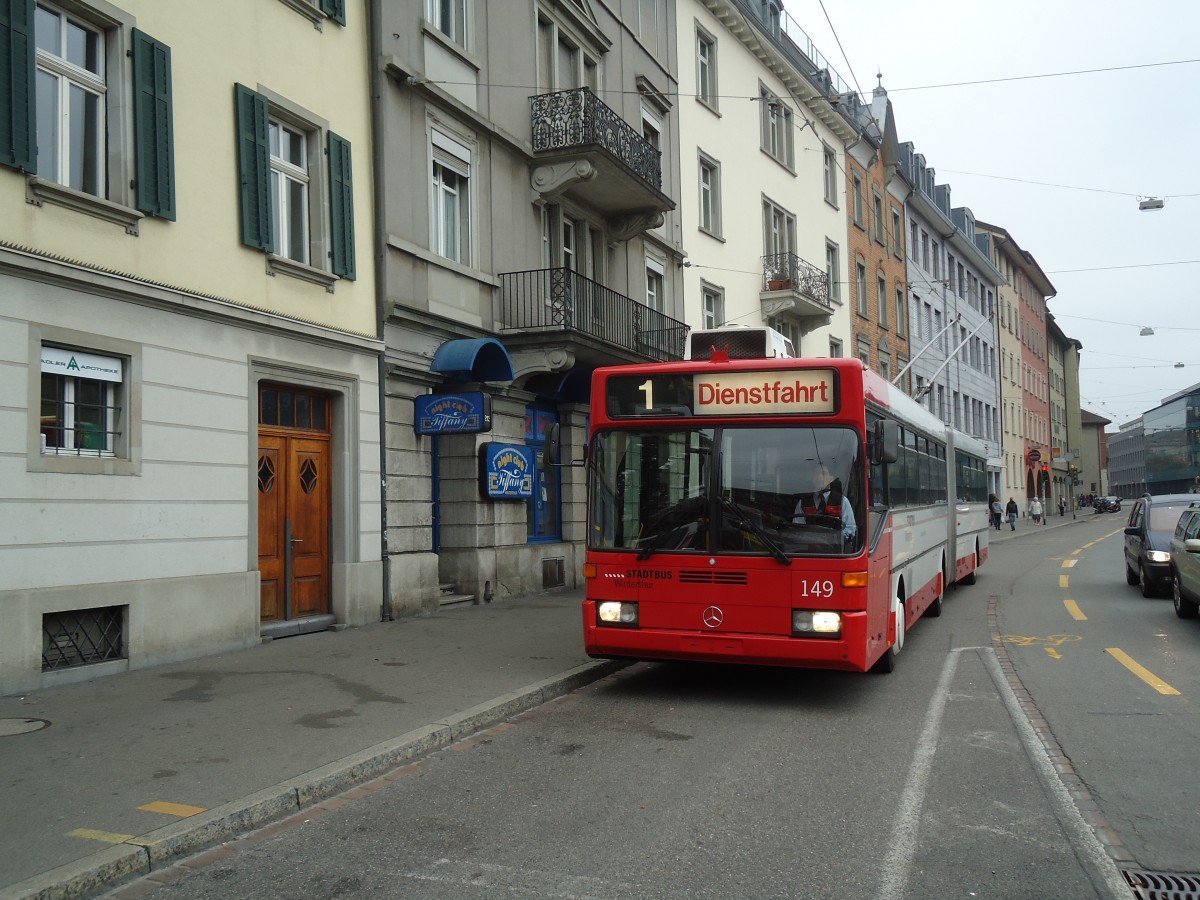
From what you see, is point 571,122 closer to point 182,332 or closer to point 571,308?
point 571,308

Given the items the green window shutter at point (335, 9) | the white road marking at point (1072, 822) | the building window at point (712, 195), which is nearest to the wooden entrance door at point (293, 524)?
the green window shutter at point (335, 9)

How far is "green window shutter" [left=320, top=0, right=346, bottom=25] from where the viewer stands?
12727mm

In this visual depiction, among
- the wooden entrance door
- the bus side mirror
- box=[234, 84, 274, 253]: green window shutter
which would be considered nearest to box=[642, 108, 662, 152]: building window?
box=[234, 84, 274, 253]: green window shutter

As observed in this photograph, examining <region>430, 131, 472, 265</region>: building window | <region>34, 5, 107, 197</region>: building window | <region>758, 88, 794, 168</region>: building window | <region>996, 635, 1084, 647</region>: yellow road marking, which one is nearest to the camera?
<region>34, 5, 107, 197</region>: building window

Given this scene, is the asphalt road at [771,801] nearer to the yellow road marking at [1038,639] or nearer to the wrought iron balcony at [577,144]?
the yellow road marking at [1038,639]

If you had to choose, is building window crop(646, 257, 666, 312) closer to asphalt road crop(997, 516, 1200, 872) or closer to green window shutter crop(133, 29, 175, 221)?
asphalt road crop(997, 516, 1200, 872)

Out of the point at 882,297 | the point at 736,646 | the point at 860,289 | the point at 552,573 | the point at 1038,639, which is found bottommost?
the point at 1038,639

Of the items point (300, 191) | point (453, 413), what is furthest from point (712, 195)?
point (300, 191)

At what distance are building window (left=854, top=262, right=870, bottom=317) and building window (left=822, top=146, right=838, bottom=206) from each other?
2998mm

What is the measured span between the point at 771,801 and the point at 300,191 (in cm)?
995

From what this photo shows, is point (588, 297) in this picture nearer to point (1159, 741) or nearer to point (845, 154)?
point (1159, 741)

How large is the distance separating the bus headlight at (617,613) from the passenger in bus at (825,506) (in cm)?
155

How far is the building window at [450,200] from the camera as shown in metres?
15.1

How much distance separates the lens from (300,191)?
12617mm
